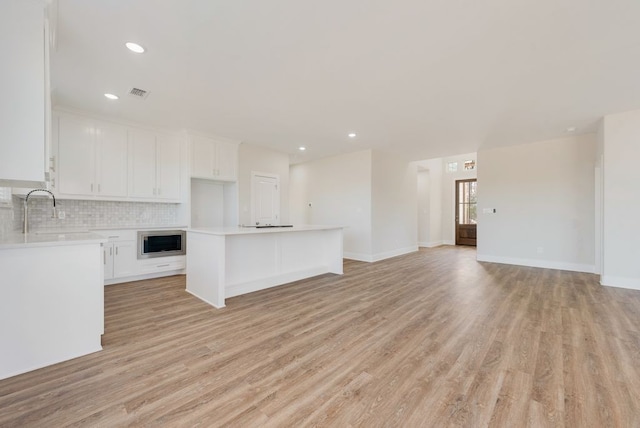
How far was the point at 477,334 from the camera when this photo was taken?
8.30 feet

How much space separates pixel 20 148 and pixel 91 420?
5.80 feet

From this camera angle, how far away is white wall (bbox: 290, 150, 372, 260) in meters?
6.33

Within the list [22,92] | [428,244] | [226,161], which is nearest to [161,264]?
[226,161]

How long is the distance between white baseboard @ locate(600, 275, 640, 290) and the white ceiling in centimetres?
248

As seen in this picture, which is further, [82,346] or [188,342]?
[188,342]

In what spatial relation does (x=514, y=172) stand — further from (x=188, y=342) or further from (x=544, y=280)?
(x=188, y=342)

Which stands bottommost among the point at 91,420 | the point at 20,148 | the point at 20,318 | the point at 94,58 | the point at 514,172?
the point at 91,420

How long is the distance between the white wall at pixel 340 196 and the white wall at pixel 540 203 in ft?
8.97

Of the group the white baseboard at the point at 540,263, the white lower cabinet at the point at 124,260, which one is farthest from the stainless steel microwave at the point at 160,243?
the white baseboard at the point at 540,263

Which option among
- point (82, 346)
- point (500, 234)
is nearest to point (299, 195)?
point (500, 234)

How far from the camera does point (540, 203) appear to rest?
5.60m

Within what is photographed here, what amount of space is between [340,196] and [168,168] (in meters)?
3.86

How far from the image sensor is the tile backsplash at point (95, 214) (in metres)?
3.92

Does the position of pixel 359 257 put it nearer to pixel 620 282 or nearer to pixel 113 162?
pixel 620 282
